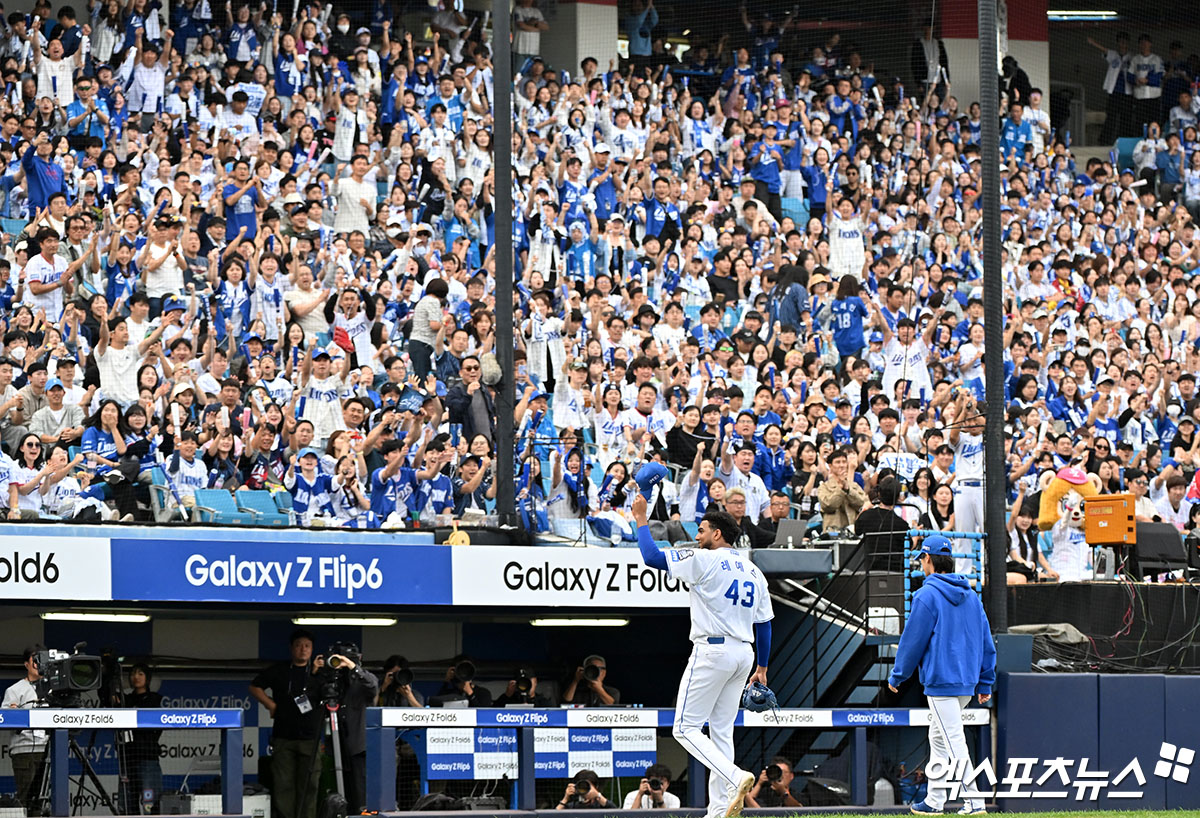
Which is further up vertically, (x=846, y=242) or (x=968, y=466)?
(x=846, y=242)

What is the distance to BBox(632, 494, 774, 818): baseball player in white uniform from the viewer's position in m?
10.2

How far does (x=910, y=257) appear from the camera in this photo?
22.9m

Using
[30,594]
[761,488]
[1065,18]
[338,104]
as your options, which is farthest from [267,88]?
[1065,18]

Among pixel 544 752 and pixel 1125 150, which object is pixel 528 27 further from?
pixel 544 752

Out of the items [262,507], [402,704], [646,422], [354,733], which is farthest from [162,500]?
[646,422]

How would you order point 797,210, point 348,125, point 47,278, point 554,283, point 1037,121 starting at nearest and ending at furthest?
point 47,278
point 554,283
point 348,125
point 797,210
point 1037,121

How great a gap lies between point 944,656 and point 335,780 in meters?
4.79

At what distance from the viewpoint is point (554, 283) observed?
19.6 m

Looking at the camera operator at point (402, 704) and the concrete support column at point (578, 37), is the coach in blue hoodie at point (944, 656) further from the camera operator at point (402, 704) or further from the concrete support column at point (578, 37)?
the concrete support column at point (578, 37)

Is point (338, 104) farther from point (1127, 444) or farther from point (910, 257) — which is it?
point (1127, 444)

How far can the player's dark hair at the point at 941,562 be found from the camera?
446 inches

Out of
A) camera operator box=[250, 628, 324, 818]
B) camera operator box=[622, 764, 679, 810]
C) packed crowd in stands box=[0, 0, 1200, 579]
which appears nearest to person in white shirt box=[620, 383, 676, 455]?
packed crowd in stands box=[0, 0, 1200, 579]
